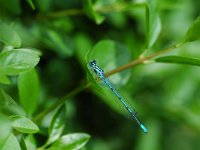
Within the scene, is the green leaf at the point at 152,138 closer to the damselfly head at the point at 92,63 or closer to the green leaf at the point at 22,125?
the damselfly head at the point at 92,63

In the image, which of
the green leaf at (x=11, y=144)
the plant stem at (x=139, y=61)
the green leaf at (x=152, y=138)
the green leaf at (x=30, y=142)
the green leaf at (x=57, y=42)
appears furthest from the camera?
the green leaf at (x=152, y=138)

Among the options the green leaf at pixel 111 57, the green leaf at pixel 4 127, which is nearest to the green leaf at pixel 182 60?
the green leaf at pixel 111 57

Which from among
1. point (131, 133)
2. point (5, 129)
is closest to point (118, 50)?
point (5, 129)

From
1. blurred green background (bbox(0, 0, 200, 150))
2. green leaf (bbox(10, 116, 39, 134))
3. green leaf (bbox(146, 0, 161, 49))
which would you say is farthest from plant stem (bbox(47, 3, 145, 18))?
green leaf (bbox(10, 116, 39, 134))

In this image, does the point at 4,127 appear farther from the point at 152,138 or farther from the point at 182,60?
the point at 152,138

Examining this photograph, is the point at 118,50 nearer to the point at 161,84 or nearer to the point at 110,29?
the point at 110,29

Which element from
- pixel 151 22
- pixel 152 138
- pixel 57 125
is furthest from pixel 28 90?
pixel 152 138
